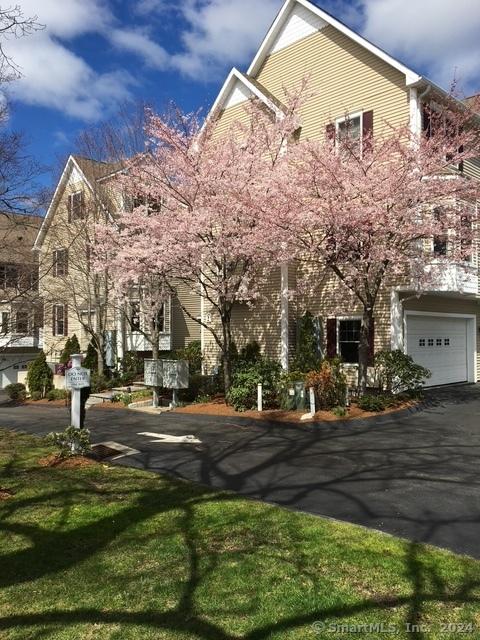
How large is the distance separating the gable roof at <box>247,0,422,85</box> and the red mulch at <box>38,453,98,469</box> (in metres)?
13.3

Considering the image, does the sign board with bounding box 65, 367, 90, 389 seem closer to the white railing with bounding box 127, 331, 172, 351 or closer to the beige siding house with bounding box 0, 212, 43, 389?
the beige siding house with bounding box 0, 212, 43, 389

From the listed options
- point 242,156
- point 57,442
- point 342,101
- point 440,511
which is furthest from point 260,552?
point 342,101

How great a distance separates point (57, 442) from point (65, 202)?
1582 cm

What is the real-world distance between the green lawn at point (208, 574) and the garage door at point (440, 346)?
1180cm

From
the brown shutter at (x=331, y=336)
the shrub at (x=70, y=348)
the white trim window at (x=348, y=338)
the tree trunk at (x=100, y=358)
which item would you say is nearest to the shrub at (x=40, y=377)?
the shrub at (x=70, y=348)

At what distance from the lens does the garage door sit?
53.4ft

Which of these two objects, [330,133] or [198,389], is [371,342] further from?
[330,133]

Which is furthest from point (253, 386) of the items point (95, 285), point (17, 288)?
point (95, 285)

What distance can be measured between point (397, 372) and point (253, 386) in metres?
3.82

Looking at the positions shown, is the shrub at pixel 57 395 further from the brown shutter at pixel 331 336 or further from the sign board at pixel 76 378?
the sign board at pixel 76 378

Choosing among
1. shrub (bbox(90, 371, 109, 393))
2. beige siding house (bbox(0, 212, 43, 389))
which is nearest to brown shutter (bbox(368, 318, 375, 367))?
beige siding house (bbox(0, 212, 43, 389))

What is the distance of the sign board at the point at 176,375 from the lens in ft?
48.6

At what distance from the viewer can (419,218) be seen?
12602 mm

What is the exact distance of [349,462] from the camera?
7.98 m
